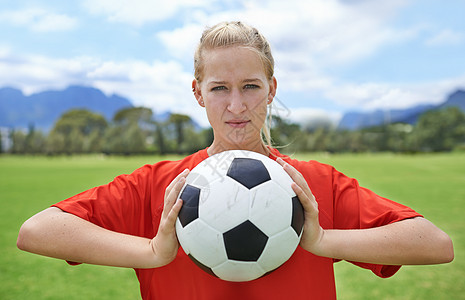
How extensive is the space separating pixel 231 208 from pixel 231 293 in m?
0.57

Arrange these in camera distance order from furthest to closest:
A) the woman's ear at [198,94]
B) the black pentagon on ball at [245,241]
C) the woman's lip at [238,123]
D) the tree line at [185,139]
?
the tree line at [185,139], the woman's ear at [198,94], the woman's lip at [238,123], the black pentagon on ball at [245,241]

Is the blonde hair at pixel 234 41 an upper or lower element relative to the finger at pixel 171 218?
upper

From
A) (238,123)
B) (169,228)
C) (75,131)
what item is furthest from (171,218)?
(75,131)

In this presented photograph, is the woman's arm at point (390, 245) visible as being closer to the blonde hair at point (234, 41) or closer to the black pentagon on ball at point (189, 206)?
the black pentagon on ball at point (189, 206)

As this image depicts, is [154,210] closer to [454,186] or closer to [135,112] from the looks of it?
[454,186]

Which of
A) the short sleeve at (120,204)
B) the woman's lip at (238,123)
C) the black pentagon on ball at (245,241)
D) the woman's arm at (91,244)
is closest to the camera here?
the black pentagon on ball at (245,241)

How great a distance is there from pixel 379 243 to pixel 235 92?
107 centimetres

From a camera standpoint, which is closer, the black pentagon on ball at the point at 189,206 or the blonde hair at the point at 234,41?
the black pentagon on ball at the point at 189,206

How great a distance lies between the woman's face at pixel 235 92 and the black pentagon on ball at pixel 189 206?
21.0 inches

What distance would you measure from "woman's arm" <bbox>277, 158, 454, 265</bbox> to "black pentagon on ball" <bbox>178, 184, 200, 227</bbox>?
461mm

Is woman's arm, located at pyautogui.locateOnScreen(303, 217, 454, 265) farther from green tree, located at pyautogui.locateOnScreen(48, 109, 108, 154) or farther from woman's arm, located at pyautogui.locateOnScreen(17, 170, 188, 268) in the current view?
green tree, located at pyautogui.locateOnScreen(48, 109, 108, 154)

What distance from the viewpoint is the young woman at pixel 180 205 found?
1.71 m

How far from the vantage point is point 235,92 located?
1.96m

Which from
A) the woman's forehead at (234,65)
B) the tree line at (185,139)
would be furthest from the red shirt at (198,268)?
the tree line at (185,139)
